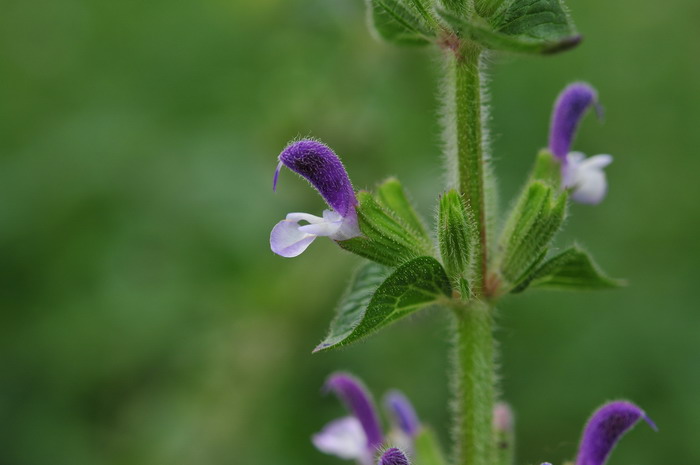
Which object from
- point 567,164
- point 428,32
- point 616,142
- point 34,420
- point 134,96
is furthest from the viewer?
point 134,96

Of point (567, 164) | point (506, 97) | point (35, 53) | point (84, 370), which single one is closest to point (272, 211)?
point (84, 370)

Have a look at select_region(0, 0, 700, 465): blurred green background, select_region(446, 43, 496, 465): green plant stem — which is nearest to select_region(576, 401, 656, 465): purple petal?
select_region(446, 43, 496, 465): green plant stem

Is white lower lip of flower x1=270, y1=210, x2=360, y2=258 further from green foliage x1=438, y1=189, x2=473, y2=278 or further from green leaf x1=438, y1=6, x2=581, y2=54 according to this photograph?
green leaf x1=438, y1=6, x2=581, y2=54

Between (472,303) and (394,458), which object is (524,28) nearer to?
(472,303)

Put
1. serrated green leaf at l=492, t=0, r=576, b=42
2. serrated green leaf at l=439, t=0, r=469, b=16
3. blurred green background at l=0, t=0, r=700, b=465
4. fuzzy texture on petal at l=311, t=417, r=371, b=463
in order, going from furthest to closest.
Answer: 1. blurred green background at l=0, t=0, r=700, b=465
2. fuzzy texture on petal at l=311, t=417, r=371, b=463
3. serrated green leaf at l=439, t=0, r=469, b=16
4. serrated green leaf at l=492, t=0, r=576, b=42

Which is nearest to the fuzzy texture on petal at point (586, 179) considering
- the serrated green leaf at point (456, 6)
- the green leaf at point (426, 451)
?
the serrated green leaf at point (456, 6)

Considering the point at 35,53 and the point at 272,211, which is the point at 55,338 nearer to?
the point at 272,211
